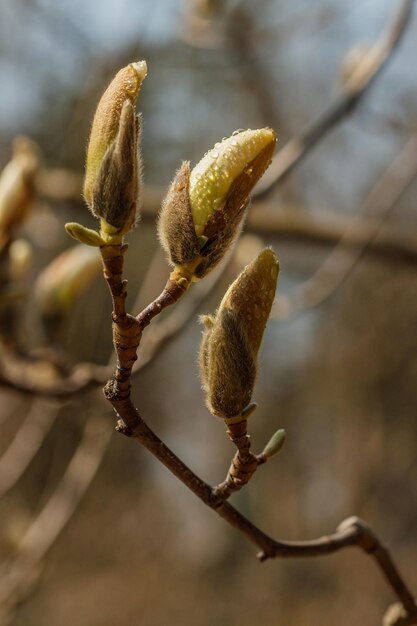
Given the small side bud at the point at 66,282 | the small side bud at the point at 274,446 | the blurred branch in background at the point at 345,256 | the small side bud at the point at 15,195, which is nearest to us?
the small side bud at the point at 274,446

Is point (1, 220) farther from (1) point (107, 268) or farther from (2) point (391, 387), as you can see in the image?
(2) point (391, 387)

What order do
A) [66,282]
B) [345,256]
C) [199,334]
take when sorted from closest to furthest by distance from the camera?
[66,282], [345,256], [199,334]

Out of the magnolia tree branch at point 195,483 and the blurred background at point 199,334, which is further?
the blurred background at point 199,334

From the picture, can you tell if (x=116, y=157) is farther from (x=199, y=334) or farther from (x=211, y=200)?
(x=199, y=334)

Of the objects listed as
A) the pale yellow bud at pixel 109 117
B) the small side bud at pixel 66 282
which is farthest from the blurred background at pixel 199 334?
the pale yellow bud at pixel 109 117

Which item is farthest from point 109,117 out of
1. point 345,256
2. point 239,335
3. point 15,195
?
point 345,256


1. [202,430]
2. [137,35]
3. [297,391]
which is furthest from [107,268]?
[202,430]

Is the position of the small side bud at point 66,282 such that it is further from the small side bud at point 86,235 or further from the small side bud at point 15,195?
the small side bud at point 86,235
